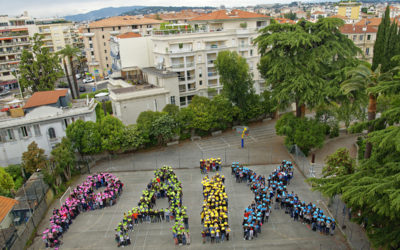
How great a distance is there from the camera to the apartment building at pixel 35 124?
30203 mm

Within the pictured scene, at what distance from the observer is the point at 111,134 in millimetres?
30953

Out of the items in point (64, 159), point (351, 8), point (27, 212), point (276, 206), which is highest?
point (351, 8)

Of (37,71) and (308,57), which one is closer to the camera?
(308,57)

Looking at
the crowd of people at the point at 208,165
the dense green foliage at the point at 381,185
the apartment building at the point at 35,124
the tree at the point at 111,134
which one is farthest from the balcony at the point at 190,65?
the dense green foliage at the point at 381,185

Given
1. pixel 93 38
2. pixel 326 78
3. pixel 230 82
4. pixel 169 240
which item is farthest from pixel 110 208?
pixel 93 38

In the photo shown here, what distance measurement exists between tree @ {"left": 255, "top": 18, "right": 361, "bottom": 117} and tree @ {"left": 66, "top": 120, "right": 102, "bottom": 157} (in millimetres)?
18622

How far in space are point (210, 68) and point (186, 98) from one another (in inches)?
235

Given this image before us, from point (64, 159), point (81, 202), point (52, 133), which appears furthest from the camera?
point (52, 133)

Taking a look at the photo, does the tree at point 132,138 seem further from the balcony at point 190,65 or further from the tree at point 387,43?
the tree at point 387,43

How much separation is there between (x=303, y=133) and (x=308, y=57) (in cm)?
742

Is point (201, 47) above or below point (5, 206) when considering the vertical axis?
above

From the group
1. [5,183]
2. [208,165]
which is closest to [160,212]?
[208,165]

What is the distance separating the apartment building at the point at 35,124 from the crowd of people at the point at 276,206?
19.1m

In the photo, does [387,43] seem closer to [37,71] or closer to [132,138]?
[132,138]
